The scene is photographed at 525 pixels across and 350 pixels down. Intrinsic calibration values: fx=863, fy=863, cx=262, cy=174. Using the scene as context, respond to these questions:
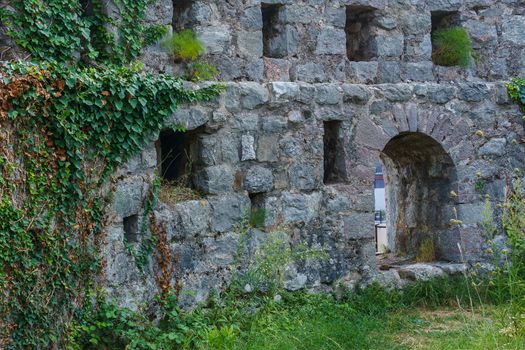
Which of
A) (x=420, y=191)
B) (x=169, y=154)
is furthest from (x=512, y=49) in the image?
(x=169, y=154)

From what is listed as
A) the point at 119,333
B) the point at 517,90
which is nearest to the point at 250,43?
the point at 119,333

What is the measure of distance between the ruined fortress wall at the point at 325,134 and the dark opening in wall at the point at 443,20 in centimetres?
3

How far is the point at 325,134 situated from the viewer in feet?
Answer: 27.3

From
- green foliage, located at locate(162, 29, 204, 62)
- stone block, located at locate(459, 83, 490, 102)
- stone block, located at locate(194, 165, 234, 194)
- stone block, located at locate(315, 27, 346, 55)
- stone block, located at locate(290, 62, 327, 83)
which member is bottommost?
stone block, located at locate(194, 165, 234, 194)

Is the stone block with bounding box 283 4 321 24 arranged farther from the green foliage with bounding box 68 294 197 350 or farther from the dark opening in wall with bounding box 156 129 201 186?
the green foliage with bounding box 68 294 197 350

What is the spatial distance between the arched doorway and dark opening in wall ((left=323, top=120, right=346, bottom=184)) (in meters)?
0.87

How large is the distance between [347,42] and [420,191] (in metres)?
1.79

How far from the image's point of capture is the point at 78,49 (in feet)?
22.1

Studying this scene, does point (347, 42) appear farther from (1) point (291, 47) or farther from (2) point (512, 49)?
(2) point (512, 49)

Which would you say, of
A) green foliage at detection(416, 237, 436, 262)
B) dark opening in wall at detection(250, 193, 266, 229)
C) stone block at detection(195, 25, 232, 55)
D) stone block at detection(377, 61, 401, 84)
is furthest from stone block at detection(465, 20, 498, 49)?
dark opening in wall at detection(250, 193, 266, 229)

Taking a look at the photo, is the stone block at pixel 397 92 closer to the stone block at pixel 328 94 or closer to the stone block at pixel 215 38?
the stone block at pixel 328 94

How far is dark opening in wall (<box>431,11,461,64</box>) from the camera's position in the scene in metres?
9.02

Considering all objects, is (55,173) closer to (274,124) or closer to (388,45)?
(274,124)

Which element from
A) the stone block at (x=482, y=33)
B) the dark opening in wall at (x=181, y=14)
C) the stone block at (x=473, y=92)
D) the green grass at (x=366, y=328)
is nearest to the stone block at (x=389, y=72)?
the stone block at (x=473, y=92)
